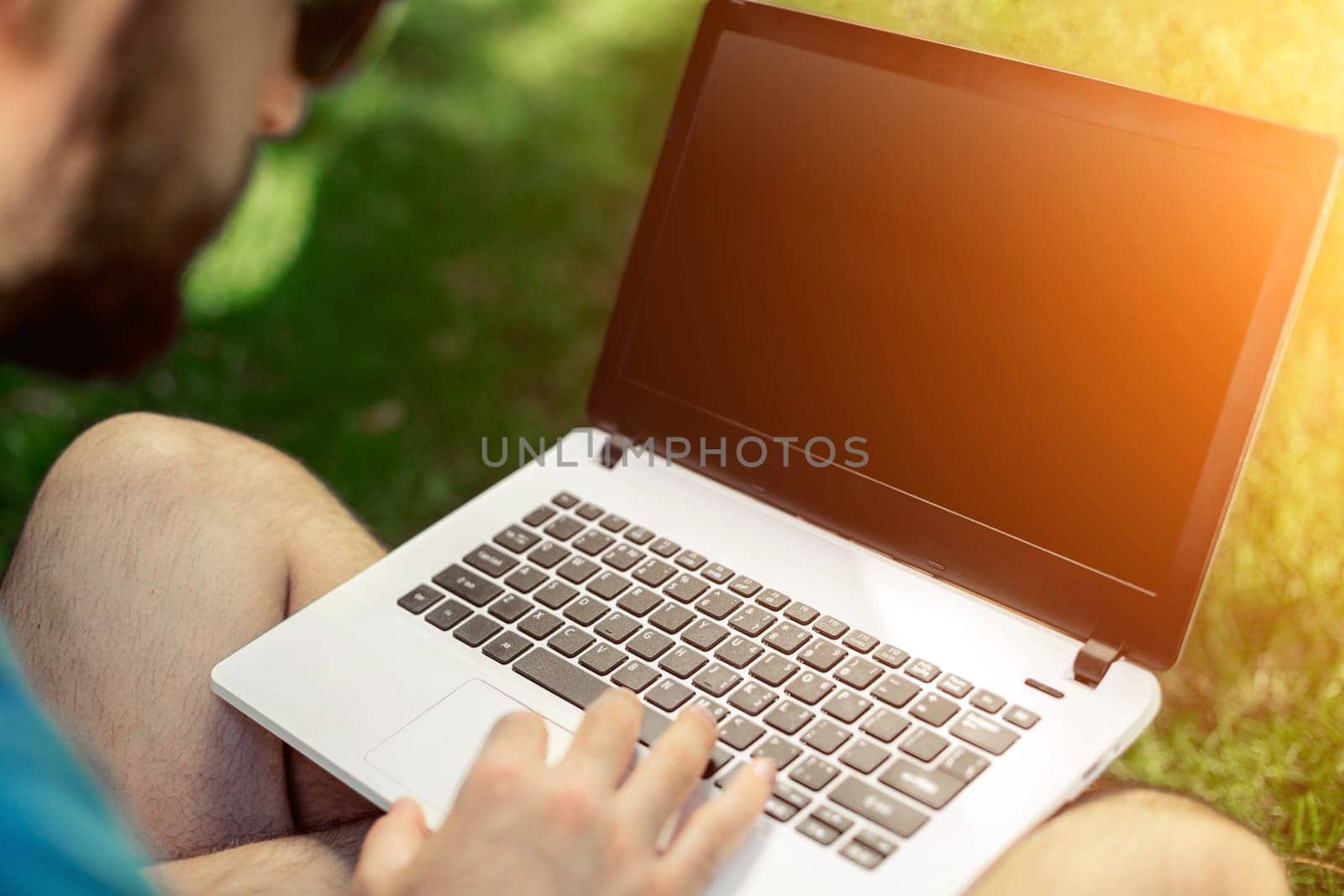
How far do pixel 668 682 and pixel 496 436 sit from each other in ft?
3.08

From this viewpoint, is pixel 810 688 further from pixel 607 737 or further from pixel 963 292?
pixel 963 292

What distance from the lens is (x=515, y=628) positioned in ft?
2.84

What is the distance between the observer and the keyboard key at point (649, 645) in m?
0.83

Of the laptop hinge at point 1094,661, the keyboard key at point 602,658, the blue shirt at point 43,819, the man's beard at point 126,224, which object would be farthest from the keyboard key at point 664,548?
the man's beard at point 126,224

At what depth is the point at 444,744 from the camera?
0.79 m

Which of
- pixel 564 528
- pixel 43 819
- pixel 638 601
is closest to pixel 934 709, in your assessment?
pixel 638 601

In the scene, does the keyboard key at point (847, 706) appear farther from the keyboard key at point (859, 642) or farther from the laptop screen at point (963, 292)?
the laptop screen at point (963, 292)

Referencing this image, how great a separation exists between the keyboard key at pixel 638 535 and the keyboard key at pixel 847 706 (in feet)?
0.72

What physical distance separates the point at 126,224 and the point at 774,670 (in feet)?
3.70

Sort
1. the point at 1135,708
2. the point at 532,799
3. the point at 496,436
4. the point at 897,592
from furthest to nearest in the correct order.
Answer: the point at 496,436 → the point at 897,592 → the point at 1135,708 → the point at 532,799

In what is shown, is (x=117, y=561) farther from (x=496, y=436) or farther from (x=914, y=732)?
(x=496, y=436)

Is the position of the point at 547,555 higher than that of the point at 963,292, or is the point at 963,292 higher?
the point at 963,292

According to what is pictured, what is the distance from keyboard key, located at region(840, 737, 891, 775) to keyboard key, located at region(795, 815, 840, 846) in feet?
0.16

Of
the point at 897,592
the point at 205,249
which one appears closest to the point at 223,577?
the point at 897,592
